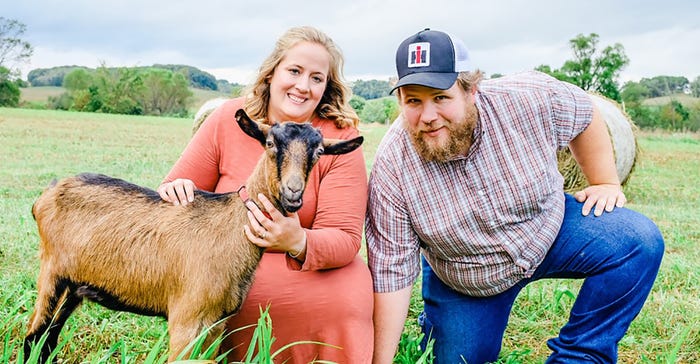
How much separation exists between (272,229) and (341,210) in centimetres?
59

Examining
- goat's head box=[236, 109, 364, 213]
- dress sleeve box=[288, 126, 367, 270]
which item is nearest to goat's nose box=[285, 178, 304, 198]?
goat's head box=[236, 109, 364, 213]

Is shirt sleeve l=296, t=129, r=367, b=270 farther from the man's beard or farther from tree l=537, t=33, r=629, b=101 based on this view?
tree l=537, t=33, r=629, b=101

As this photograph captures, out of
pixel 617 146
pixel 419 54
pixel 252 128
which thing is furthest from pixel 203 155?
pixel 617 146

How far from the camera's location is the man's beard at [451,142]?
11.0 feet

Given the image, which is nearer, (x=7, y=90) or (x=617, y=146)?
(x=617, y=146)

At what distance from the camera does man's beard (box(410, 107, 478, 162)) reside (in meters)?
3.34

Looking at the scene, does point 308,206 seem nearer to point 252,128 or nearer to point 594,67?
point 252,128

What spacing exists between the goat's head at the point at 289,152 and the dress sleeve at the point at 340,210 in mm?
537

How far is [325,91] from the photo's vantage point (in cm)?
370

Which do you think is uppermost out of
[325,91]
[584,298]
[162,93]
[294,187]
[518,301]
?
[325,91]

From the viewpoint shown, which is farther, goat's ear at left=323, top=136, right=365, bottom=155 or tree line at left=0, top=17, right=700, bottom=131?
tree line at left=0, top=17, right=700, bottom=131

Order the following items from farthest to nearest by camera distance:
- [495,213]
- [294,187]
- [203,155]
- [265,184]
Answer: [203,155] < [495,213] < [265,184] < [294,187]

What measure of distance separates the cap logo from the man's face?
0.13m

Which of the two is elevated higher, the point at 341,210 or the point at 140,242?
the point at 341,210
